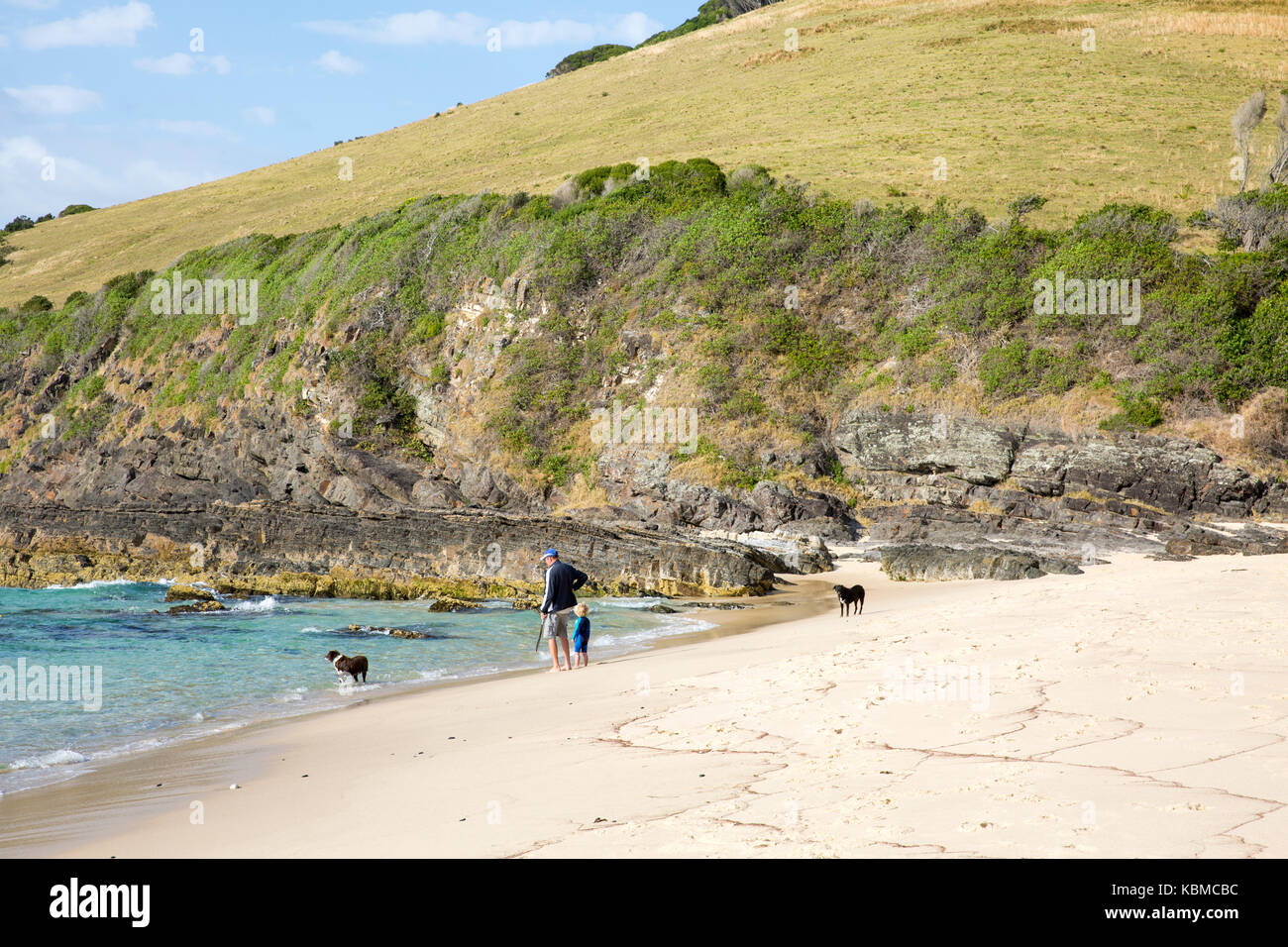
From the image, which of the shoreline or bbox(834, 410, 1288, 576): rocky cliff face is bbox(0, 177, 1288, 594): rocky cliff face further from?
the shoreline

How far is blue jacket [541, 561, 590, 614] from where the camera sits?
11273 millimetres

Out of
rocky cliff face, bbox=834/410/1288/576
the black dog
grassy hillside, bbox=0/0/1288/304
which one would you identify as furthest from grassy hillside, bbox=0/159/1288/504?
the black dog

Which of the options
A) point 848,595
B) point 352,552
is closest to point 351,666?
point 848,595

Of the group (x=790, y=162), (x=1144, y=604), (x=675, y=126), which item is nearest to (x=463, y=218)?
(x=790, y=162)

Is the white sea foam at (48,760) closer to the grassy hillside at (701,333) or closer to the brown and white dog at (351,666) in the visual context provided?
the brown and white dog at (351,666)

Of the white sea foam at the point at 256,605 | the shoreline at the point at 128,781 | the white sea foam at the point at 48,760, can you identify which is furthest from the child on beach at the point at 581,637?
the white sea foam at the point at 256,605

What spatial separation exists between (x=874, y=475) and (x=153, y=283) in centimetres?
4039

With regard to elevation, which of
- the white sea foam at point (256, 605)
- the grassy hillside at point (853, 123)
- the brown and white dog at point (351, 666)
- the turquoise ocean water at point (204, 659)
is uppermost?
the grassy hillside at point (853, 123)

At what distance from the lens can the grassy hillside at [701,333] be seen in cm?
2538

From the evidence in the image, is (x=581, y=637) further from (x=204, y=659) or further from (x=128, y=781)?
(x=204, y=659)

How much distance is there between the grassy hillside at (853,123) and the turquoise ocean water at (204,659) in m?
26.2

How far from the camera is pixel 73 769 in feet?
22.5

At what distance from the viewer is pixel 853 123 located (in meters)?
47.2

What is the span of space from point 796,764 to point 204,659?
414 inches
